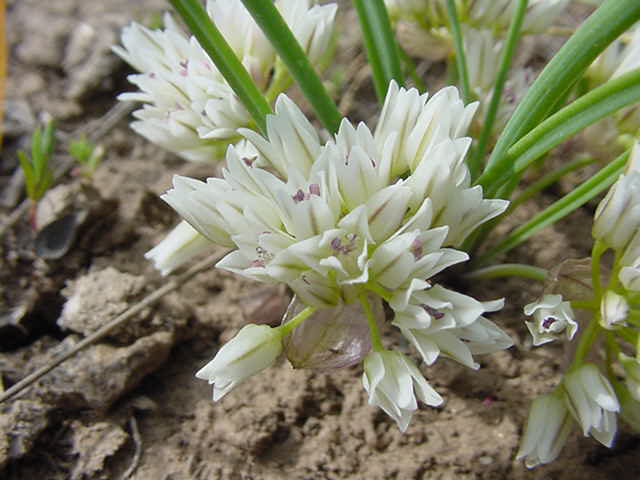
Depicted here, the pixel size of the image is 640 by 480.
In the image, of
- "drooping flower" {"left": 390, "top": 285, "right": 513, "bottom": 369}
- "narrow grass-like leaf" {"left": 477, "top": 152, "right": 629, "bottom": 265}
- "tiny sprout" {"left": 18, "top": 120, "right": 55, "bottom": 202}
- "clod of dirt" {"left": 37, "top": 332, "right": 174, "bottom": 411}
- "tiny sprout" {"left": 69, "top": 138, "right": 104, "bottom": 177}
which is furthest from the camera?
"tiny sprout" {"left": 69, "top": 138, "right": 104, "bottom": 177}

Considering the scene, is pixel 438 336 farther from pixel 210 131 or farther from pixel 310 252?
pixel 210 131

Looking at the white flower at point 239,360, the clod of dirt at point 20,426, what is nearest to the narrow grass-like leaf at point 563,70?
the white flower at point 239,360

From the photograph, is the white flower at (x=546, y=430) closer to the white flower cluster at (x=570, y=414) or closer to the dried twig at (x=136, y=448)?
the white flower cluster at (x=570, y=414)

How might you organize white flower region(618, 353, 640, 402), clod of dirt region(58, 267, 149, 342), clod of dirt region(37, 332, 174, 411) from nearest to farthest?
white flower region(618, 353, 640, 402) → clod of dirt region(37, 332, 174, 411) → clod of dirt region(58, 267, 149, 342)

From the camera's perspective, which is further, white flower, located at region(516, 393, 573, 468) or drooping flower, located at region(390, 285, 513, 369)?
white flower, located at region(516, 393, 573, 468)

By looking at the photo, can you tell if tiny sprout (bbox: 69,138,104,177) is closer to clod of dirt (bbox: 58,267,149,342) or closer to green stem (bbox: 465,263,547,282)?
clod of dirt (bbox: 58,267,149,342)

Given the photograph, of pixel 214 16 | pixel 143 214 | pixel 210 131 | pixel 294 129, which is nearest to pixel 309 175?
pixel 294 129

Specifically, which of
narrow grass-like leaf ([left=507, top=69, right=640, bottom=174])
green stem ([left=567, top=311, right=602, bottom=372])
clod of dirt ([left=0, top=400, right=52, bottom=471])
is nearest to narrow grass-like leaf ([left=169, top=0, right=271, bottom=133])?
narrow grass-like leaf ([left=507, top=69, right=640, bottom=174])
